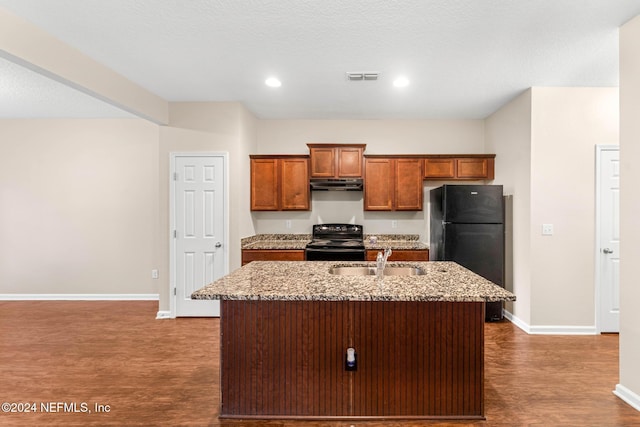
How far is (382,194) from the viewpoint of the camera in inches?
185

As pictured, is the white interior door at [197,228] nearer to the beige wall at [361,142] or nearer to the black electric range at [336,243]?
the beige wall at [361,142]

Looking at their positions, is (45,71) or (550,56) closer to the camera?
(45,71)

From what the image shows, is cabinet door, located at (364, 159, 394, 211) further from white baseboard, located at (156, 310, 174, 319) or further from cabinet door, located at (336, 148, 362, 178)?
white baseboard, located at (156, 310, 174, 319)

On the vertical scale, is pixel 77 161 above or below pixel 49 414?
above

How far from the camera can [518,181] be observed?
394cm

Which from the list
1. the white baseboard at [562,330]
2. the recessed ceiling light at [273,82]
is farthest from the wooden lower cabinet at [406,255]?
the recessed ceiling light at [273,82]

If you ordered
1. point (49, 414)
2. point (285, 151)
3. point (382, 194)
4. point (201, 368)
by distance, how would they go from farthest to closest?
point (285, 151)
point (382, 194)
point (201, 368)
point (49, 414)

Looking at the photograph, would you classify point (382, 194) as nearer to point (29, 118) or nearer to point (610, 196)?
point (610, 196)

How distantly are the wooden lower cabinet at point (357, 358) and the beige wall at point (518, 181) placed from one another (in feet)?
7.10

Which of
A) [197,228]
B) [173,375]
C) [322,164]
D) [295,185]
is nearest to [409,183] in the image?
[322,164]

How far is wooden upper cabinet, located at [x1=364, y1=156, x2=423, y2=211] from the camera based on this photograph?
15.3 feet

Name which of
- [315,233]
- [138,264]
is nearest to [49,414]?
[138,264]

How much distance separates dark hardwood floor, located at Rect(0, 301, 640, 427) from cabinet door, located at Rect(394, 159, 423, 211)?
1.84 m

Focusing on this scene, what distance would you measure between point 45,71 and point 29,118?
10.4 ft
